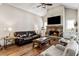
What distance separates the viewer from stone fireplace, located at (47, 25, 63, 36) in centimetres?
171

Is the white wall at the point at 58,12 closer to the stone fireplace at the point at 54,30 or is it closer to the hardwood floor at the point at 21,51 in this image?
the stone fireplace at the point at 54,30

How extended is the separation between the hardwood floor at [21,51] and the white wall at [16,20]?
290mm

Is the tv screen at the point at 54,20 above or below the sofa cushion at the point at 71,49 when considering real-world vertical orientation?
above

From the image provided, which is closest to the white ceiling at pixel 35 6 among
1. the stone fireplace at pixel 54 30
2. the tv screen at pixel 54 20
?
the tv screen at pixel 54 20

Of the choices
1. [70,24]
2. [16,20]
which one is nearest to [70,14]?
[70,24]

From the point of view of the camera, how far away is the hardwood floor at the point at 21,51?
5.19 ft

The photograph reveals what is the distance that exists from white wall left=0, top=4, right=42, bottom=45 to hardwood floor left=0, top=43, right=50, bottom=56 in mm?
290

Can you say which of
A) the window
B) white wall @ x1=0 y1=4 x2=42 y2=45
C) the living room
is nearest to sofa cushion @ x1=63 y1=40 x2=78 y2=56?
the living room

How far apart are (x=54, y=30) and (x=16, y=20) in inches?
29.2

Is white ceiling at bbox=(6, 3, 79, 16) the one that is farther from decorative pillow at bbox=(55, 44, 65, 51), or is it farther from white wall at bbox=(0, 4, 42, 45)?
decorative pillow at bbox=(55, 44, 65, 51)

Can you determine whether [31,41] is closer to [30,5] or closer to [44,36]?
[44,36]

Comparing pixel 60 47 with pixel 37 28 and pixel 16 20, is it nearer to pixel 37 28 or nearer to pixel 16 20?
pixel 37 28

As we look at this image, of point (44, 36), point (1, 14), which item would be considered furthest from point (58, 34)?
point (1, 14)

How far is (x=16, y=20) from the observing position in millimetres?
1602
